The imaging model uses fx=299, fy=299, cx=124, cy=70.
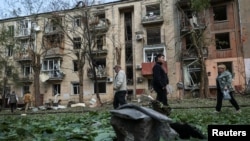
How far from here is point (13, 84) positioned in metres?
39.8

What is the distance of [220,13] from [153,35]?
7555 mm

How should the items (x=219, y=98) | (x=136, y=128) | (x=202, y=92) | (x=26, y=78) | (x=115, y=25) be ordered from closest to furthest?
1. (x=136, y=128)
2. (x=219, y=98)
3. (x=202, y=92)
4. (x=115, y=25)
5. (x=26, y=78)

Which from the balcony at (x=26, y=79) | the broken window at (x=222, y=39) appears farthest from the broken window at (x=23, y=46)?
the broken window at (x=222, y=39)

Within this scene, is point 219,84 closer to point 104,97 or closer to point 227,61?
point 227,61

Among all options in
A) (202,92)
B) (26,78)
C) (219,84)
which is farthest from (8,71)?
(219,84)

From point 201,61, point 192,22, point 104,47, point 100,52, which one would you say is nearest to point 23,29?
point 100,52

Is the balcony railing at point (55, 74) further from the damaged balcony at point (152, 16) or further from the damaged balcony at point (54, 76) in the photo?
the damaged balcony at point (152, 16)

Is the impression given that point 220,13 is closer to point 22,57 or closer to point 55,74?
point 55,74

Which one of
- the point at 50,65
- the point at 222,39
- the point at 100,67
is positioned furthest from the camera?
the point at 50,65

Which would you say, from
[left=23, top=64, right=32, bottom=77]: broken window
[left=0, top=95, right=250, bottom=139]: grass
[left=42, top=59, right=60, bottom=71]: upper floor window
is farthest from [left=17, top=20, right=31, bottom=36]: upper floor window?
[left=0, top=95, right=250, bottom=139]: grass

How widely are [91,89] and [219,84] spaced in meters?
27.7

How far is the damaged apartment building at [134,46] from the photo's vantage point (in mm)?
30609

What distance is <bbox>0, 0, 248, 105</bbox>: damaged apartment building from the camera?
30.6 metres

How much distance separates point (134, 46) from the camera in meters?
34.3
